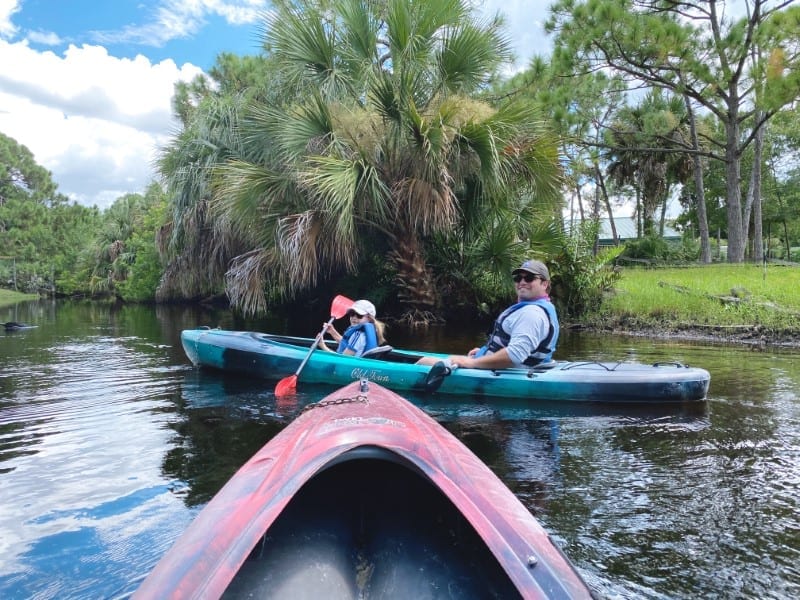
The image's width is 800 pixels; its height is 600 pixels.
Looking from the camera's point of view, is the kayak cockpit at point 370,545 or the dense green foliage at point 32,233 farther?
the dense green foliage at point 32,233

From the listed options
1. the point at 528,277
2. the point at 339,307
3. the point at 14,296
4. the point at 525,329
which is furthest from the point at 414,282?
the point at 14,296

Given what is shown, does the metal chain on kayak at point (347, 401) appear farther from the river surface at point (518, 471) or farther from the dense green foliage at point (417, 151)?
the dense green foliage at point (417, 151)

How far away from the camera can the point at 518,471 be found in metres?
3.85

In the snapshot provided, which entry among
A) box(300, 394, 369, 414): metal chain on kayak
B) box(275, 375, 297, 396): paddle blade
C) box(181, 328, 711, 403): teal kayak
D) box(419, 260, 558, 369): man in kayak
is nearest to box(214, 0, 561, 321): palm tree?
box(181, 328, 711, 403): teal kayak

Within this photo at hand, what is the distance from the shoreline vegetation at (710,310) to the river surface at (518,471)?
6.16 feet

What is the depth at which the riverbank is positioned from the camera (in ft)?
29.2

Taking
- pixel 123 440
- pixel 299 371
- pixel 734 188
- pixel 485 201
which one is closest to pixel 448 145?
pixel 485 201

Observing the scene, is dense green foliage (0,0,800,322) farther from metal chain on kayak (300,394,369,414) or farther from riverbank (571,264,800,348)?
metal chain on kayak (300,394,369,414)

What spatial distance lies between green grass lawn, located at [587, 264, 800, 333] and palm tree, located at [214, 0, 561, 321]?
2.76 meters

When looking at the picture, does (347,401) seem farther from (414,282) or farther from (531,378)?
(414,282)

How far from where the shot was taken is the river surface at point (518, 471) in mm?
2650

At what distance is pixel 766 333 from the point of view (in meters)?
8.80

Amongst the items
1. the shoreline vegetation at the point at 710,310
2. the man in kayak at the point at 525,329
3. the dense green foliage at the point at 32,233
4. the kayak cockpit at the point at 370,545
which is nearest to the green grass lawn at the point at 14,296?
the dense green foliage at the point at 32,233

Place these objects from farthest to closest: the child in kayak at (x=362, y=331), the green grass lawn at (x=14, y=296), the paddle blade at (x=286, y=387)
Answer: the green grass lawn at (x=14, y=296) < the child in kayak at (x=362, y=331) < the paddle blade at (x=286, y=387)
